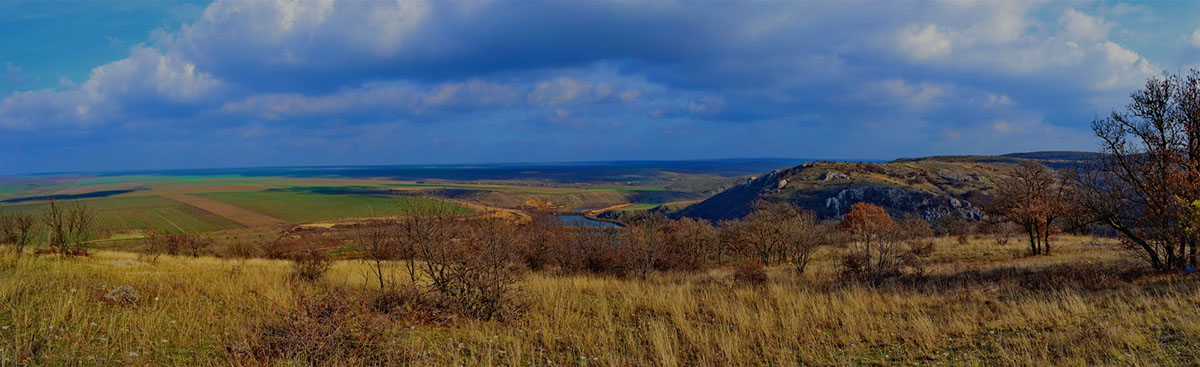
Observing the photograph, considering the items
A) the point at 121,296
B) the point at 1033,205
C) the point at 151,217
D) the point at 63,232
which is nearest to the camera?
the point at 121,296

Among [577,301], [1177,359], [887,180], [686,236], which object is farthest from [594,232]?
[887,180]

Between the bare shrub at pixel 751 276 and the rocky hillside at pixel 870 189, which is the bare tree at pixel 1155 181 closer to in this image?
the bare shrub at pixel 751 276

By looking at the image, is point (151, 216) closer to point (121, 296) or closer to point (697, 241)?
point (697, 241)

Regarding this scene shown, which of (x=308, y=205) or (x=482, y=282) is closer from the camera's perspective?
(x=482, y=282)

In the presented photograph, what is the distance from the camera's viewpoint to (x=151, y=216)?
8850cm

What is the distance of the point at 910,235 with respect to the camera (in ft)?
127

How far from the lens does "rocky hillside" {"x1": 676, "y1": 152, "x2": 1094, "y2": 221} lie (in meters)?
92.4

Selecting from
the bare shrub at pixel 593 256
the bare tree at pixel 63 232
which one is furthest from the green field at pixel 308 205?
the bare shrub at pixel 593 256

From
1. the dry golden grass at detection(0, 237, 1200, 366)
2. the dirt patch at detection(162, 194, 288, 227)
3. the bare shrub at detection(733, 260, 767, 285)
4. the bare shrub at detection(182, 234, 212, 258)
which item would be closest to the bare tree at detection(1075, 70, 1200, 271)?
the dry golden grass at detection(0, 237, 1200, 366)

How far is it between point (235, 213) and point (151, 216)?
12692 millimetres

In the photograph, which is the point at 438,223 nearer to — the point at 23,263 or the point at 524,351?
the point at 524,351

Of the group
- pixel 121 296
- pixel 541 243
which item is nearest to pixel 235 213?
pixel 541 243

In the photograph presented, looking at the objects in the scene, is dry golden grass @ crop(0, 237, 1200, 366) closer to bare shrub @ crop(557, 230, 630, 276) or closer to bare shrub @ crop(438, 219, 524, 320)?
bare shrub @ crop(438, 219, 524, 320)

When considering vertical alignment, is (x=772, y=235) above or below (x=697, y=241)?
above
